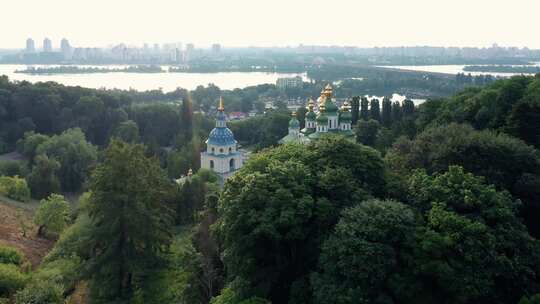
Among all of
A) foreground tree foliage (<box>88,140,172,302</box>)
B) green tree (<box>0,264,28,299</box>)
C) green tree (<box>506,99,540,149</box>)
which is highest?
green tree (<box>506,99,540,149</box>)

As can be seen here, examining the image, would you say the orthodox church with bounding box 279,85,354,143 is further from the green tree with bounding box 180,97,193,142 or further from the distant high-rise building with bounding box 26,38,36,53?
the distant high-rise building with bounding box 26,38,36,53

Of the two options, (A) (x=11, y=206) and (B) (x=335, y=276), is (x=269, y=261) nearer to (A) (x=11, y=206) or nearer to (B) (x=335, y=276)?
(B) (x=335, y=276)

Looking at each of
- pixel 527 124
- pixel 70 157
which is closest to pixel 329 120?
pixel 527 124

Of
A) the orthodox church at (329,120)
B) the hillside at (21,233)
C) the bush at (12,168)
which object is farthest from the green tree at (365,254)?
the bush at (12,168)

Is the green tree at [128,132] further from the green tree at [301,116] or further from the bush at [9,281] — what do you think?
the bush at [9,281]

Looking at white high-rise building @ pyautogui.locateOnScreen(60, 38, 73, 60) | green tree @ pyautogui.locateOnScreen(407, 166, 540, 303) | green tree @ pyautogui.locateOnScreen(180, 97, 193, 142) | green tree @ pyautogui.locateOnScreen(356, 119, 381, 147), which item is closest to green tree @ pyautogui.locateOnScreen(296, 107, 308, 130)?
green tree @ pyautogui.locateOnScreen(356, 119, 381, 147)
